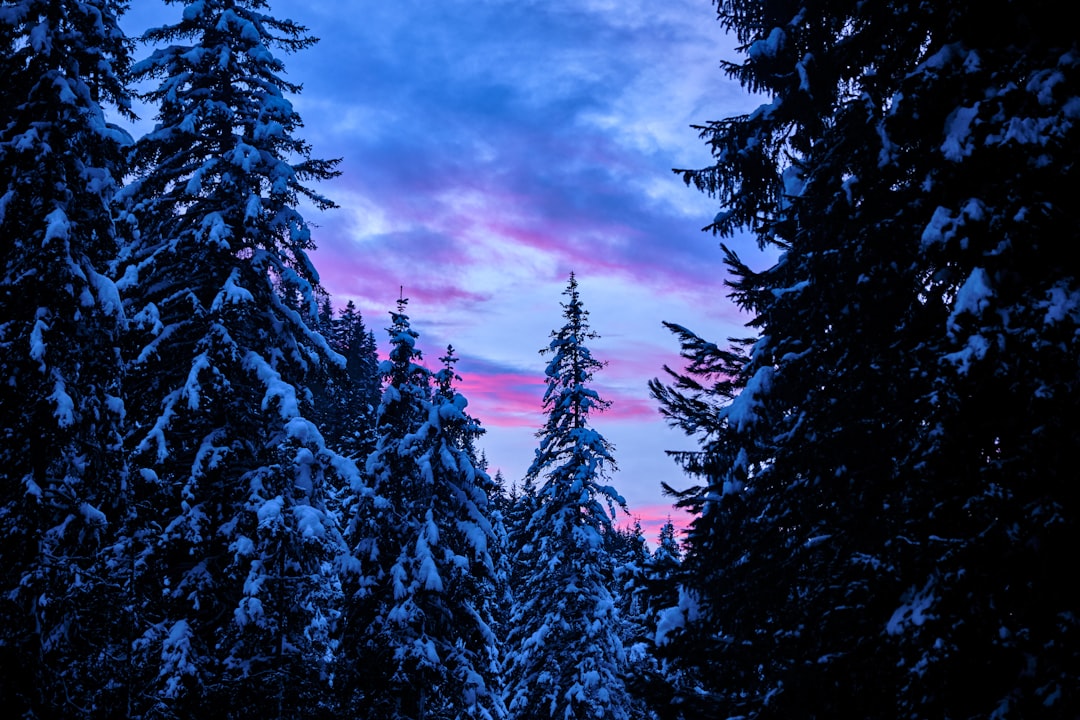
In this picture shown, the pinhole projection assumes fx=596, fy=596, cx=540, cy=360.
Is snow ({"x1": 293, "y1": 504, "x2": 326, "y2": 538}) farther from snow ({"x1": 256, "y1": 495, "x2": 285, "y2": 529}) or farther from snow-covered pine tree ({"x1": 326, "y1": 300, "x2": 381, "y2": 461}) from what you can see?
snow-covered pine tree ({"x1": 326, "y1": 300, "x2": 381, "y2": 461})

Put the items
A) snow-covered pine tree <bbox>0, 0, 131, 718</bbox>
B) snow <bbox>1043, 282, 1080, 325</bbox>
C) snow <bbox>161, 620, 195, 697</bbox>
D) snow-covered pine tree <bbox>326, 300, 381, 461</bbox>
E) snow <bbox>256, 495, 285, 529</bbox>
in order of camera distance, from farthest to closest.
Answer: snow-covered pine tree <bbox>326, 300, 381, 461</bbox> < snow <bbox>256, 495, 285, 529</bbox> < snow <bbox>161, 620, 195, 697</bbox> < snow-covered pine tree <bbox>0, 0, 131, 718</bbox> < snow <bbox>1043, 282, 1080, 325</bbox>

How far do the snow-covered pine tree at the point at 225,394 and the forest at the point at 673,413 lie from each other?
74 mm

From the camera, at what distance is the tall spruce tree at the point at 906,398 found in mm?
4137

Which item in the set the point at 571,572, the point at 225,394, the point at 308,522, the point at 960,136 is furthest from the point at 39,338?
the point at 571,572

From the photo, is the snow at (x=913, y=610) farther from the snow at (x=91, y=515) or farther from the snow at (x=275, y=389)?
the snow at (x=91, y=515)

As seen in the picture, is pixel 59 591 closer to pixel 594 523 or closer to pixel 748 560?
pixel 748 560

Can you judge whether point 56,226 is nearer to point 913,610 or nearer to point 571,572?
point 913,610

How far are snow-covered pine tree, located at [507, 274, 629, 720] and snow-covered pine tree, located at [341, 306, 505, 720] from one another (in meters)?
3.14

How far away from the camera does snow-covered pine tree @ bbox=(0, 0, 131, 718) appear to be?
8.81 metres

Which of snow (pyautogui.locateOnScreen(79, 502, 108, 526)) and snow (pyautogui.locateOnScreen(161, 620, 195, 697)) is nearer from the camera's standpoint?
snow (pyautogui.locateOnScreen(161, 620, 195, 697))

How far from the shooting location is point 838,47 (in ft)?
21.2

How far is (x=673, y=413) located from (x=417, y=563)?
1079 cm

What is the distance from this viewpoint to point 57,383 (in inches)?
Result: 368

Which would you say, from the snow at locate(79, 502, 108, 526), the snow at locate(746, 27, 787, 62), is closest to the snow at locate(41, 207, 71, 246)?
the snow at locate(79, 502, 108, 526)
